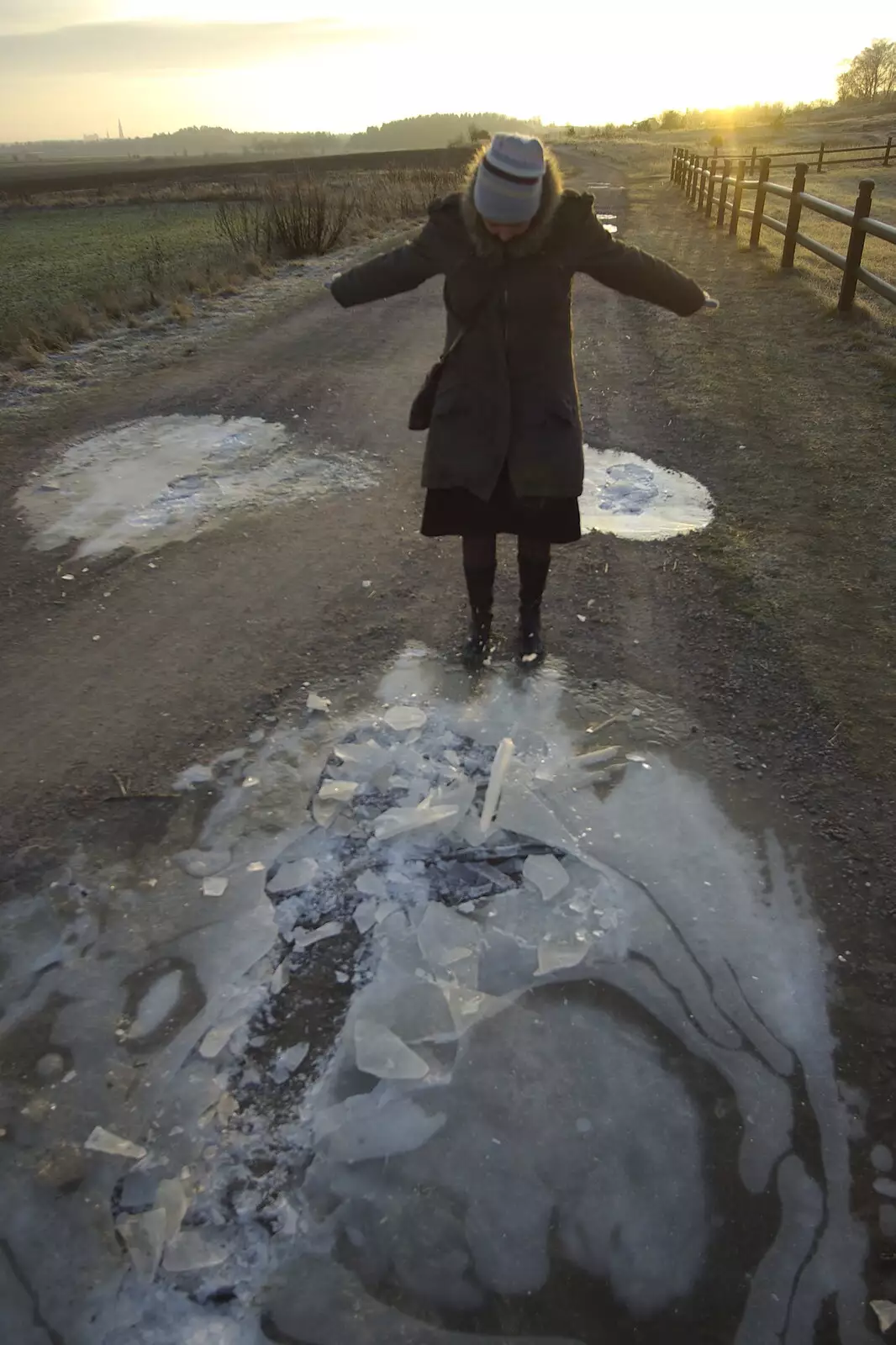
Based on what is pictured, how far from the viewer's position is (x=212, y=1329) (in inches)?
58.7

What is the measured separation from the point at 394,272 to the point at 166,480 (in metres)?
2.58

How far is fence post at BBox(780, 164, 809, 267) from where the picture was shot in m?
9.06

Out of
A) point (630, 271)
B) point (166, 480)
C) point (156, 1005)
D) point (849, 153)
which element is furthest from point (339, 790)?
point (849, 153)

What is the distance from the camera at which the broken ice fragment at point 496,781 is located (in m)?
2.49

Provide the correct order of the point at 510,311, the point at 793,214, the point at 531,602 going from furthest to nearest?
the point at 793,214 < the point at 531,602 < the point at 510,311

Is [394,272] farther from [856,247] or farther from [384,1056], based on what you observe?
[856,247]

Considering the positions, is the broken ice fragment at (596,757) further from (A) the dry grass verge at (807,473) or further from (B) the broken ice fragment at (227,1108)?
(B) the broken ice fragment at (227,1108)

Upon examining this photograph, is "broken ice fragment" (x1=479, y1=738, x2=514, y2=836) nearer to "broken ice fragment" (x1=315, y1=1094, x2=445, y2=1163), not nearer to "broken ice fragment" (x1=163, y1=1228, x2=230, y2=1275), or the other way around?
"broken ice fragment" (x1=315, y1=1094, x2=445, y2=1163)

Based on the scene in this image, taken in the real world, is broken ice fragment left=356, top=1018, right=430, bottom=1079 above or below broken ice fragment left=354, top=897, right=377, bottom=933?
Result: below

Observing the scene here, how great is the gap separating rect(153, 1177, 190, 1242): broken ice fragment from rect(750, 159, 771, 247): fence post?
40.8 feet

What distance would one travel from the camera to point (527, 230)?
244cm

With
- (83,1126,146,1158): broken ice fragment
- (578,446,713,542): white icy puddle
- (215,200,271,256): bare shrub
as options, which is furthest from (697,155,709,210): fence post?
(83,1126,146,1158): broken ice fragment

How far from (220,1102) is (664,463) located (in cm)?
422

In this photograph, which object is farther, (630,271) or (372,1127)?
(630,271)
